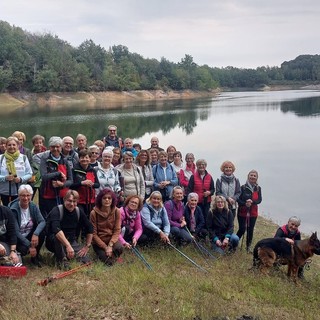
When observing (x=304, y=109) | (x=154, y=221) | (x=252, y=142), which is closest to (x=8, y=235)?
(x=154, y=221)

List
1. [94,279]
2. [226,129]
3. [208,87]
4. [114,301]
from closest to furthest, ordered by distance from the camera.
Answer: [114,301], [94,279], [226,129], [208,87]

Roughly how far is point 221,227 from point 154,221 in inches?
50.3

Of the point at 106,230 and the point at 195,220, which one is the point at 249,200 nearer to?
the point at 195,220

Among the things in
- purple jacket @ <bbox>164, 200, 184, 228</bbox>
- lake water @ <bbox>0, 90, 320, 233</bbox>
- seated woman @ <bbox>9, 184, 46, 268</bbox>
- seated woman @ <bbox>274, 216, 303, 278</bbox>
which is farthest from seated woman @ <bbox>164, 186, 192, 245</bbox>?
lake water @ <bbox>0, 90, 320, 233</bbox>

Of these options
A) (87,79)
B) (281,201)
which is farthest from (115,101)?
(281,201)

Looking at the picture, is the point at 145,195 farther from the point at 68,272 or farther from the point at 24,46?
the point at 24,46

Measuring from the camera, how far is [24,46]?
240 ft

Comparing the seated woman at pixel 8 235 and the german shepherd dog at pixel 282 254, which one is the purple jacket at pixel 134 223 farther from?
the german shepherd dog at pixel 282 254

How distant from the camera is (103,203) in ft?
18.8

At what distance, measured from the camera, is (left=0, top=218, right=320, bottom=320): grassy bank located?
4.32m

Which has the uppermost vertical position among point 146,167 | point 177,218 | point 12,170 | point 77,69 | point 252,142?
point 77,69

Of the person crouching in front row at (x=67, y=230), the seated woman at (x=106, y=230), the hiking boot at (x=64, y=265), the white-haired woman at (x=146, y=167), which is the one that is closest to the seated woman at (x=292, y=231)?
the white-haired woman at (x=146, y=167)

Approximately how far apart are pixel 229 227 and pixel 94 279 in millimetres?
2833

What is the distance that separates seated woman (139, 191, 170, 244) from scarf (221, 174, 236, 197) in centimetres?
158
